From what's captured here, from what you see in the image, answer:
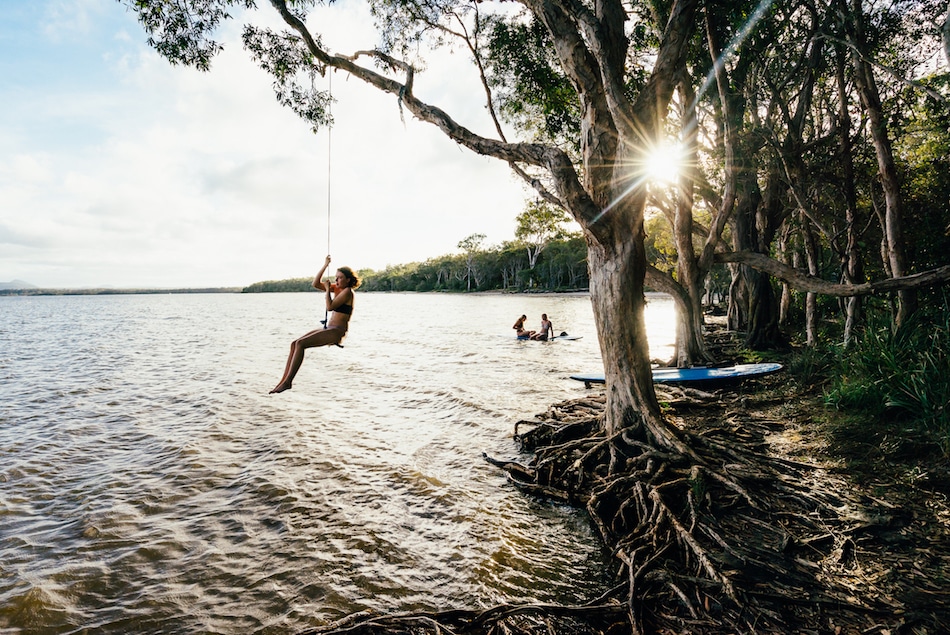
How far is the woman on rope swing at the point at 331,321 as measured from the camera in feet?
22.9

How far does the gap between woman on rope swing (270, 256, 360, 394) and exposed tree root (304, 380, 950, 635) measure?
3.46 m

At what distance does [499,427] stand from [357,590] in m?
5.17

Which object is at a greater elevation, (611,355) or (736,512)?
(611,355)

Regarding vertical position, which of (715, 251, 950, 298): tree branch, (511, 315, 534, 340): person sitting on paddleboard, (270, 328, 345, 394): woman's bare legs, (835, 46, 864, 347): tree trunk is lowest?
(511, 315, 534, 340): person sitting on paddleboard

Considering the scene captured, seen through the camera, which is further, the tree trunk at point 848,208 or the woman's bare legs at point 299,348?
the tree trunk at point 848,208

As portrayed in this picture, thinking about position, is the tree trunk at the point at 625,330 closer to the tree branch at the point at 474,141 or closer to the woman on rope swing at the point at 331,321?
the tree branch at the point at 474,141

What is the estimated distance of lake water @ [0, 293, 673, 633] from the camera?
4105 millimetres

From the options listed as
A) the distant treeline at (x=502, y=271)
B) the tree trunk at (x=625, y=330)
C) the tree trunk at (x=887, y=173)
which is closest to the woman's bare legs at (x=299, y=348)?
the tree trunk at (x=625, y=330)

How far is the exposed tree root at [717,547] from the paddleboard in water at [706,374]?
329 centimetres

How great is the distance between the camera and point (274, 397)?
41.4 feet

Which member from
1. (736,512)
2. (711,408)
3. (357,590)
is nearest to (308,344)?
(357,590)

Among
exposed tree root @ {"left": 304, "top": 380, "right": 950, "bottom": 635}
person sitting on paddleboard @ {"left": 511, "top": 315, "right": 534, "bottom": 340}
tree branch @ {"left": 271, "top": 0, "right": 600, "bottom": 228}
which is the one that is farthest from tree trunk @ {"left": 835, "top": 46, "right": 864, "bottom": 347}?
person sitting on paddleboard @ {"left": 511, "top": 315, "right": 534, "bottom": 340}

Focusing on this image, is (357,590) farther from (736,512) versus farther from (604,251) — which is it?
(604,251)

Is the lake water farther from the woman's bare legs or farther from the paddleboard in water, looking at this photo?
the paddleboard in water
